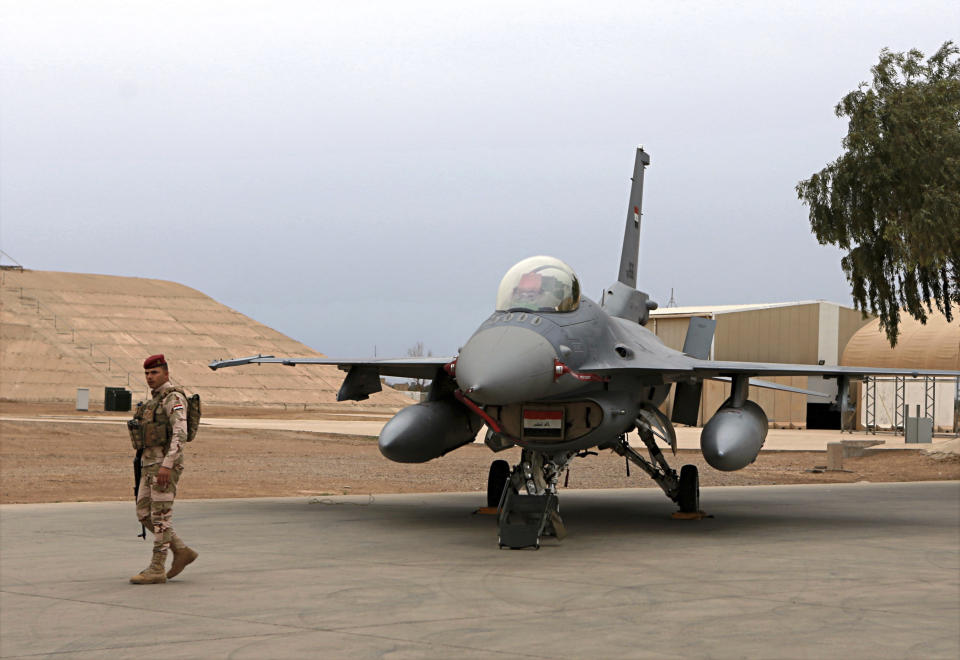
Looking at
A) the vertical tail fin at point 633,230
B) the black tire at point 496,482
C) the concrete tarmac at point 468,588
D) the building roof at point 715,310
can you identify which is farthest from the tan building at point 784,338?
the concrete tarmac at point 468,588

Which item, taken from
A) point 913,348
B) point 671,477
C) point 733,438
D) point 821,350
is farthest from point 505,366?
point 821,350

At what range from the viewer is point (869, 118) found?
1038 inches

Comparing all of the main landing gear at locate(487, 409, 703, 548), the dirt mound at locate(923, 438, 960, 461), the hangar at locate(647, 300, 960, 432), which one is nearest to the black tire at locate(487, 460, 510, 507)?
the main landing gear at locate(487, 409, 703, 548)

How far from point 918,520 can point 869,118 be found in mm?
13063

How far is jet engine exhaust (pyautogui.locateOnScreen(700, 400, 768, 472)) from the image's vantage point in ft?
45.1

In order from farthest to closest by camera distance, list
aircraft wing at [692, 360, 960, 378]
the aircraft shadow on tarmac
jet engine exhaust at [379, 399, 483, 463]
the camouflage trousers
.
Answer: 1. jet engine exhaust at [379, 399, 483, 463]
2. aircraft wing at [692, 360, 960, 378]
3. the aircraft shadow on tarmac
4. the camouflage trousers

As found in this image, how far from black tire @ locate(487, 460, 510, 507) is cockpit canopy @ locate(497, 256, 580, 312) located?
429 centimetres

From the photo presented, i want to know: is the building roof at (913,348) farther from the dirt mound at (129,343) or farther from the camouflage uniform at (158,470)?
the camouflage uniform at (158,470)

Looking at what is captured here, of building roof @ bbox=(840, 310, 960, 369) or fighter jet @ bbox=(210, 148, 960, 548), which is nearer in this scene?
fighter jet @ bbox=(210, 148, 960, 548)

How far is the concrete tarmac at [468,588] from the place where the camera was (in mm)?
7379

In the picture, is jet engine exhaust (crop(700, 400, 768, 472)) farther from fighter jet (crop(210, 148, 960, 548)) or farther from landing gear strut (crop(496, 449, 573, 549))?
landing gear strut (crop(496, 449, 573, 549))

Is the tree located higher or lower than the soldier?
higher

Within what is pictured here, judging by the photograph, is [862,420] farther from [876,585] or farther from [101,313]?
[101,313]

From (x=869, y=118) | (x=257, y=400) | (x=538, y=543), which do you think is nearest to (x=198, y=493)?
(x=538, y=543)
